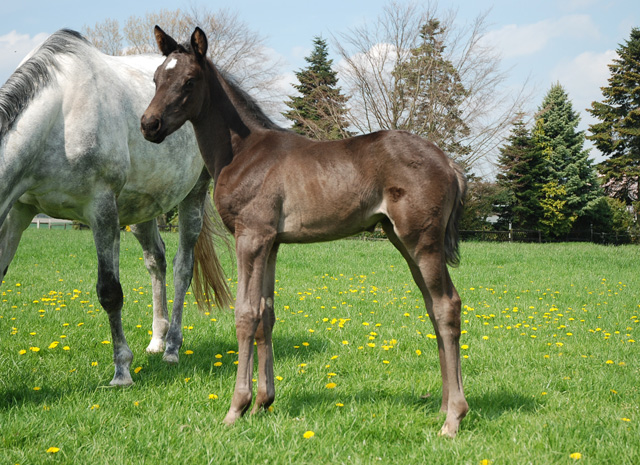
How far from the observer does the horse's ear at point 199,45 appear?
10.7 ft

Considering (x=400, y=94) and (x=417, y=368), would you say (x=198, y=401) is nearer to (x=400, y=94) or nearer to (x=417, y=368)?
(x=417, y=368)

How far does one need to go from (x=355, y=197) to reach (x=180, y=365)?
2548 millimetres

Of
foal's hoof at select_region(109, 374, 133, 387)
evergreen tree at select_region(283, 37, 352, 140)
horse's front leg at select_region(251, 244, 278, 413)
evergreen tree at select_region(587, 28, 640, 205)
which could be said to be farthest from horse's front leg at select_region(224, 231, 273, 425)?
evergreen tree at select_region(587, 28, 640, 205)

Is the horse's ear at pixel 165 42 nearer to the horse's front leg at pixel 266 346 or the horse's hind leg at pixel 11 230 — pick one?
the horse's front leg at pixel 266 346

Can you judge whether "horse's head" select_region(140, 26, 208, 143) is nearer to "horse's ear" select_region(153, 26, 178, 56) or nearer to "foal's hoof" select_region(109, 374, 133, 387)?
"horse's ear" select_region(153, 26, 178, 56)

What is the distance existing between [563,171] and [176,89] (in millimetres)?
35115

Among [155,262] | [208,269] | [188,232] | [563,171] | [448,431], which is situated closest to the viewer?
[448,431]

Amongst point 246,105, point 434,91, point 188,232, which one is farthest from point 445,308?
point 434,91

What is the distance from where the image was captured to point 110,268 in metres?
4.20

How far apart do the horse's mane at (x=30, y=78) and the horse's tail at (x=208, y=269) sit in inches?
90.9

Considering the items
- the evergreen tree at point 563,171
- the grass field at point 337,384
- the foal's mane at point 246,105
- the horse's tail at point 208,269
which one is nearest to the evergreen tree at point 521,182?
the evergreen tree at point 563,171

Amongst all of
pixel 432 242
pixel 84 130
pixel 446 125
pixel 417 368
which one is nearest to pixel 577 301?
pixel 417 368

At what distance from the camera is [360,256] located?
14555mm

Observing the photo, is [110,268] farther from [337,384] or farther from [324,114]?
[324,114]
